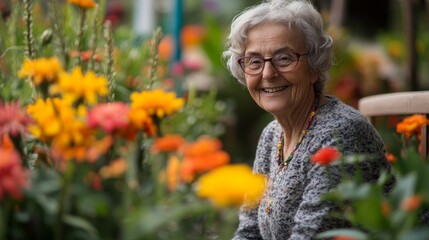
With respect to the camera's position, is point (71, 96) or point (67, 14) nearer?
point (71, 96)

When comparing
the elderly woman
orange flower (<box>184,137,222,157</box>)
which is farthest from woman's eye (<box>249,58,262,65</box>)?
orange flower (<box>184,137,222,157</box>)

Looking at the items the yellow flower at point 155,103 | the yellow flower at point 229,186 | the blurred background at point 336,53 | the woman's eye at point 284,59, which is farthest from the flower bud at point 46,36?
the blurred background at point 336,53

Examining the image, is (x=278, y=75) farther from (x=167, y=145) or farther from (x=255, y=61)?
(x=167, y=145)

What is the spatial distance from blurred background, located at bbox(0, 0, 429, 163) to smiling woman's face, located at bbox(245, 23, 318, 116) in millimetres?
1660

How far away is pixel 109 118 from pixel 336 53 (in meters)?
5.09

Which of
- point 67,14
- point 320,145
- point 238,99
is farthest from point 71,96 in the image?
point 238,99

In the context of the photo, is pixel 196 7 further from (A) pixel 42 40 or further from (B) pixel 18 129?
(B) pixel 18 129

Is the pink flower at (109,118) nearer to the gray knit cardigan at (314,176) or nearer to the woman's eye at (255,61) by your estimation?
the gray knit cardigan at (314,176)

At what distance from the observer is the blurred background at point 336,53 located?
4.59m

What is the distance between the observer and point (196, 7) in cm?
1135

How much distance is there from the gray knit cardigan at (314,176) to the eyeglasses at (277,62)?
0.15 metres

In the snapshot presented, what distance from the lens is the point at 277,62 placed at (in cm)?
206

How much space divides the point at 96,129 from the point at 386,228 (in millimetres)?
414

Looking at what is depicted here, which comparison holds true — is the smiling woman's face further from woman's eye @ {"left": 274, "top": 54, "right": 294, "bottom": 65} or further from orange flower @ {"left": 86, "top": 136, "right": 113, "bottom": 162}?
orange flower @ {"left": 86, "top": 136, "right": 113, "bottom": 162}
